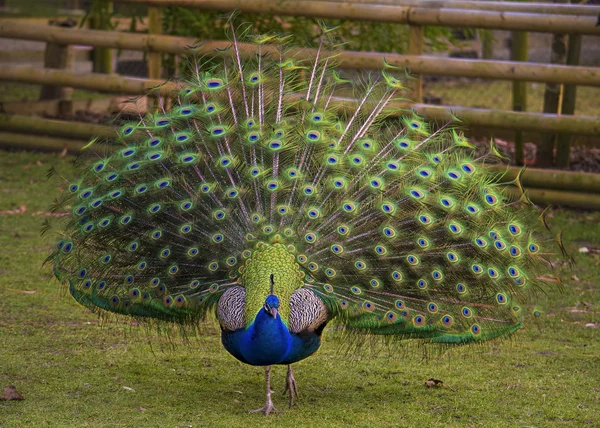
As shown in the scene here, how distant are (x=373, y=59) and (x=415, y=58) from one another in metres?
0.46

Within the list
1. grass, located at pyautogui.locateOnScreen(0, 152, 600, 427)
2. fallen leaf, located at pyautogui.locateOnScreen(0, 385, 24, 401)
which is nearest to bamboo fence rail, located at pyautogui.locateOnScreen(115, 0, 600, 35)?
grass, located at pyautogui.locateOnScreen(0, 152, 600, 427)

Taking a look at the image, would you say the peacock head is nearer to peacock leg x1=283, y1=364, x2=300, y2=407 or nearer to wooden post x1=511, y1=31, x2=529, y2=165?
peacock leg x1=283, y1=364, x2=300, y2=407

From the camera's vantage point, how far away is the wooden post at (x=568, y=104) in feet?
32.7

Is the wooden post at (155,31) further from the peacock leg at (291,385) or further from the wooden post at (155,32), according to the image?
the peacock leg at (291,385)

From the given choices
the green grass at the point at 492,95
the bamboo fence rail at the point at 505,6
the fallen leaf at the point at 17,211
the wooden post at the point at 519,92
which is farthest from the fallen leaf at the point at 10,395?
the green grass at the point at 492,95

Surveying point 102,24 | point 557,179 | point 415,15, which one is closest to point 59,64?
point 102,24

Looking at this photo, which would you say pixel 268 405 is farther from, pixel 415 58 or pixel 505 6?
pixel 505 6

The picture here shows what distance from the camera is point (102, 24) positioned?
12.8 m

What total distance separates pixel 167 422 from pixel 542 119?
5627 millimetres

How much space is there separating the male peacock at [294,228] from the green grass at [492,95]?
914 centimetres

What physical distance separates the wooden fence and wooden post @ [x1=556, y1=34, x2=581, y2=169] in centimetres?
48

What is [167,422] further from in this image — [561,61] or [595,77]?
[561,61]

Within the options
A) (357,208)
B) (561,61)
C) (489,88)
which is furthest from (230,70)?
(489,88)

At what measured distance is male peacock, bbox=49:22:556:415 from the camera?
4875 millimetres
